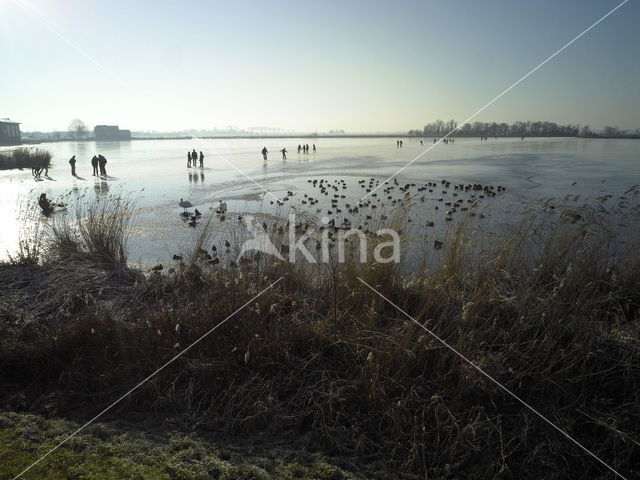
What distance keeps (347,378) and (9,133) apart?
285 ft

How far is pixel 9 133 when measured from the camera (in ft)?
224

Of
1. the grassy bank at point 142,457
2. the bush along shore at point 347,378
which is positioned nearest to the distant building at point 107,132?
the bush along shore at point 347,378

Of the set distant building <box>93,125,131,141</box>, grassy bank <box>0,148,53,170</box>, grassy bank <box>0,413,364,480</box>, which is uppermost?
distant building <box>93,125,131,141</box>

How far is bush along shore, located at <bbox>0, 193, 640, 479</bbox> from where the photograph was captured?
110 inches

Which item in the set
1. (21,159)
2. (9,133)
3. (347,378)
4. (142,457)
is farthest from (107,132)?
(142,457)

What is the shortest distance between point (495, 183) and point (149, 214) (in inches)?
597

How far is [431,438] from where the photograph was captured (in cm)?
296

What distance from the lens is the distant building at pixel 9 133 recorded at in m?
64.9

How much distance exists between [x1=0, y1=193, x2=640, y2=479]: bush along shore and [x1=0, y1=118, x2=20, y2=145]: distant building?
79498mm

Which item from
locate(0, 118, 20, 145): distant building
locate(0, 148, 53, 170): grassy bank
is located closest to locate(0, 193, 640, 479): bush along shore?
locate(0, 148, 53, 170): grassy bank

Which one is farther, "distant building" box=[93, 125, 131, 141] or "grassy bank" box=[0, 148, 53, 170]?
"distant building" box=[93, 125, 131, 141]

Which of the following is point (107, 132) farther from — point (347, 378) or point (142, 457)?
point (142, 457)

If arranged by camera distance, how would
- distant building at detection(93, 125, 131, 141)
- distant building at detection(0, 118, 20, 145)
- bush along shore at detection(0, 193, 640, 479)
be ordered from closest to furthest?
bush along shore at detection(0, 193, 640, 479)
distant building at detection(0, 118, 20, 145)
distant building at detection(93, 125, 131, 141)

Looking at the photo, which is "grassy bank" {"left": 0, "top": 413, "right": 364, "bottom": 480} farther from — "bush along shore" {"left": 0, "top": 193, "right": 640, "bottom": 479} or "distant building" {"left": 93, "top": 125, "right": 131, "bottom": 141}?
"distant building" {"left": 93, "top": 125, "right": 131, "bottom": 141}
